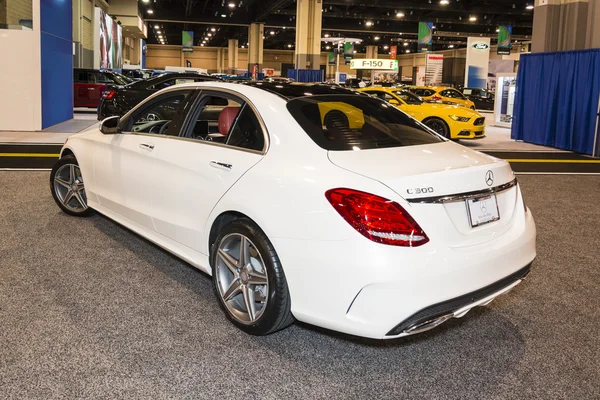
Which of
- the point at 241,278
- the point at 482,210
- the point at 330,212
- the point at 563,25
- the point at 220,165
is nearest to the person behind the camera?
the point at 330,212

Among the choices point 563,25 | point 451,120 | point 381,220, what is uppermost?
point 563,25

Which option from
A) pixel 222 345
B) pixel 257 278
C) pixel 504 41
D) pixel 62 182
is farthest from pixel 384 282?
pixel 504 41

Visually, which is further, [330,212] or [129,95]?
[129,95]

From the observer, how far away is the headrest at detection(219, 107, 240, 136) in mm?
4031

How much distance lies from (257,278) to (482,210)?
130 cm

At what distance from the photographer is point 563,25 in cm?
1529

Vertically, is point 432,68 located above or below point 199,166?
above

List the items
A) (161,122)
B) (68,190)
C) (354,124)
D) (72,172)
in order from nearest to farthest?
(354,124), (161,122), (72,172), (68,190)

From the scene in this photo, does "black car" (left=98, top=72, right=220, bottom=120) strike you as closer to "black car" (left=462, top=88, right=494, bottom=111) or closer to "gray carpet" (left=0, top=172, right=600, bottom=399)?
"gray carpet" (left=0, top=172, right=600, bottom=399)

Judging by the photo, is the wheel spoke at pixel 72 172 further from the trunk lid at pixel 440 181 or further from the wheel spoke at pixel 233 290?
the trunk lid at pixel 440 181

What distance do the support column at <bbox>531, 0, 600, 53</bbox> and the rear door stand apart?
12.6m

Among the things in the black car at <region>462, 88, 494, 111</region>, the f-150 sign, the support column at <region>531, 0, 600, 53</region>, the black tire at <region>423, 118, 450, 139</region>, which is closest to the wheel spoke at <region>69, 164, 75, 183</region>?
the black tire at <region>423, 118, 450, 139</region>


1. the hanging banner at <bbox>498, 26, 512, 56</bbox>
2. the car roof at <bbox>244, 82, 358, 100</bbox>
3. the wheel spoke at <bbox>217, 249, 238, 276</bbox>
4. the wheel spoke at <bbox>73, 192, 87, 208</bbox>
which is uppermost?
the hanging banner at <bbox>498, 26, 512, 56</bbox>

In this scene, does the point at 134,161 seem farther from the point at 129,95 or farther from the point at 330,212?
the point at 129,95
